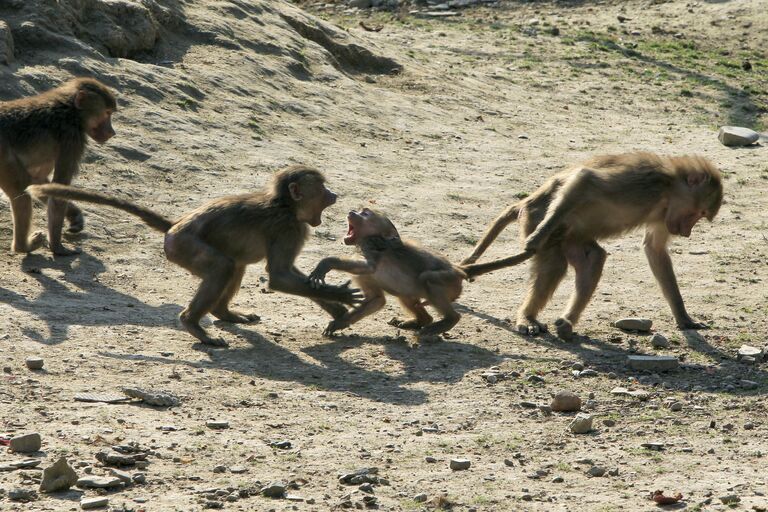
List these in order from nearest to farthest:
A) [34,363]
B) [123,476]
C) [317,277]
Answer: [123,476] → [34,363] → [317,277]

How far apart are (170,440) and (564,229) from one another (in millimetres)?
3372

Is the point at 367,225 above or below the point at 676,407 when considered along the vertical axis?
above

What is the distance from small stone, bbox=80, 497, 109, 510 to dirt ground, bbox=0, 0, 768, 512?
0.24 feet

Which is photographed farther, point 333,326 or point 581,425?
point 333,326

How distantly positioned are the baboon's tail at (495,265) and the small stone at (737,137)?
18.8 feet

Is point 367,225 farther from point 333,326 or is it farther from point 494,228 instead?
point 494,228

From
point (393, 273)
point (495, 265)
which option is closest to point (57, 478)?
point (393, 273)

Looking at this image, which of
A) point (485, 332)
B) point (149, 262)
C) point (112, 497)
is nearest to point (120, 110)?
point (149, 262)

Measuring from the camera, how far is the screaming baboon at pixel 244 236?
288 inches

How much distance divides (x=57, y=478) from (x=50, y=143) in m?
4.30

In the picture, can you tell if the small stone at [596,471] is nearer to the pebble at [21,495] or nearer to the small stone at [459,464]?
→ the small stone at [459,464]

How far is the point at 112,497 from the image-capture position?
4895mm

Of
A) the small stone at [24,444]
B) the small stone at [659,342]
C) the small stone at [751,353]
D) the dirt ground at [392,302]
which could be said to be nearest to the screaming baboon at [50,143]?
the dirt ground at [392,302]

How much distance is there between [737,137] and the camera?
1273cm
